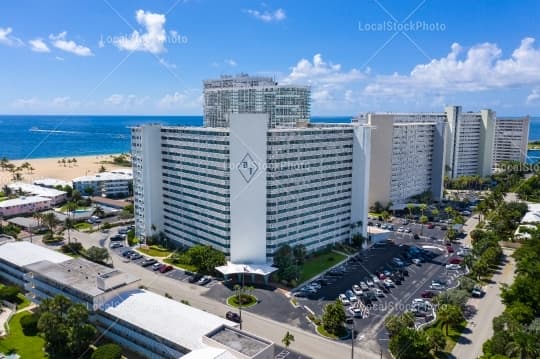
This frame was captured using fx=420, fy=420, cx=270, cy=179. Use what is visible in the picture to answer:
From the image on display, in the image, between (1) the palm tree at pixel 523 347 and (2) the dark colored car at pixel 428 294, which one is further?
(2) the dark colored car at pixel 428 294

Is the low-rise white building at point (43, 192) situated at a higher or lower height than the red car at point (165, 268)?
higher

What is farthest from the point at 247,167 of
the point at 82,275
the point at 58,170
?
the point at 58,170

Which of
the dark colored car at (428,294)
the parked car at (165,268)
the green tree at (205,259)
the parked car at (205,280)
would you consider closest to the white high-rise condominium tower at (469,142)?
the dark colored car at (428,294)

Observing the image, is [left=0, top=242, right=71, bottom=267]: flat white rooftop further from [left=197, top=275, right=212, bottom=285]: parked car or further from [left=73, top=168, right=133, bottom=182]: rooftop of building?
[left=73, top=168, right=133, bottom=182]: rooftop of building

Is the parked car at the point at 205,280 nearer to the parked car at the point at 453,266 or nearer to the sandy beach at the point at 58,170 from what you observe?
the parked car at the point at 453,266

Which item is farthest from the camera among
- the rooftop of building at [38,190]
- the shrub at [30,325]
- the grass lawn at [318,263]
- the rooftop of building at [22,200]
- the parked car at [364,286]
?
the rooftop of building at [38,190]

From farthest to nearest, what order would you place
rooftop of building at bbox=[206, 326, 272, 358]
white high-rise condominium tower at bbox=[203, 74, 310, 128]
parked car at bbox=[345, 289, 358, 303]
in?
white high-rise condominium tower at bbox=[203, 74, 310, 128] < parked car at bbox=[345, 289, 358, 303] < rooftop of building at bbox=[206, 326, 272, 358]

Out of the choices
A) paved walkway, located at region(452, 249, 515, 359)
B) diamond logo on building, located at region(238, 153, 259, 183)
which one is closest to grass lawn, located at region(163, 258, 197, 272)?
diamond logo on building, located at region(238, 153, 259, 183)
